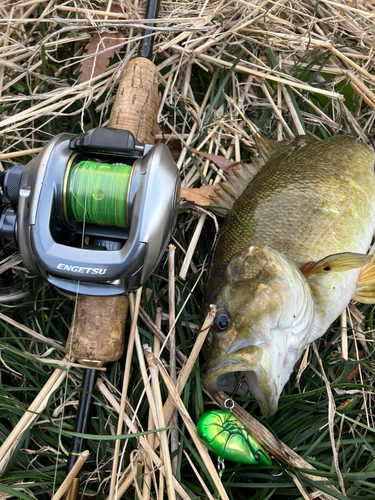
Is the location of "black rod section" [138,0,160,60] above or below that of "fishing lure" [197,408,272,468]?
above

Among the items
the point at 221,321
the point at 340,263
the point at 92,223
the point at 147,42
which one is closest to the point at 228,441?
A: the point at 221,321

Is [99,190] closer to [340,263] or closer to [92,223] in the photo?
[92,223]

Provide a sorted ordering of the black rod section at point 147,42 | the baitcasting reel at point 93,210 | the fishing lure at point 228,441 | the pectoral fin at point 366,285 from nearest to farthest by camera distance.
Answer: the baitcasting reel at point 93,210 < the fishing lure at point 228,441 < the pectoral fin at point 366,285 < the black rod section at point 147,42

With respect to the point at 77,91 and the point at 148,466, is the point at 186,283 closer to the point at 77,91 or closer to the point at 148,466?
the point at 148,466

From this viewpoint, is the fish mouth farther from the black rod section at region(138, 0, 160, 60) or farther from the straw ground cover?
the black rod section at region(138, 0, 160, 60)

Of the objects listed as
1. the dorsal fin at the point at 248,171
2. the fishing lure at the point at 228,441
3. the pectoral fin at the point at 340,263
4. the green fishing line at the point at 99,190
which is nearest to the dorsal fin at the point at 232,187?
the dorsal fin at the point at 248,171

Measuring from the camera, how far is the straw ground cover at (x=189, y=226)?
6.57 ft

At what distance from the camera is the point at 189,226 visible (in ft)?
8.49

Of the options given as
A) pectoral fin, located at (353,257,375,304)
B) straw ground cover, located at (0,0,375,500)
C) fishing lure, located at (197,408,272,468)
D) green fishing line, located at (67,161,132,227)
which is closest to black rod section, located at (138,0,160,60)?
straw ground cover, located at (0,0,375,500)

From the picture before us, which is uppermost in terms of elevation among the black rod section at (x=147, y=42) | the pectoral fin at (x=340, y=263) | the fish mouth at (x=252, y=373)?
the black rod section at (x=147, y=42)

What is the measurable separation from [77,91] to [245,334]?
6.67 feet

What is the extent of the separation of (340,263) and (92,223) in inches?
50.5

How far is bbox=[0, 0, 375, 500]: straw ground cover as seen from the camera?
2004mm

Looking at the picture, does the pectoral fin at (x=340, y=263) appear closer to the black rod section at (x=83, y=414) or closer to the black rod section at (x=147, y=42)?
the black rod section at (x=83, y=414)
